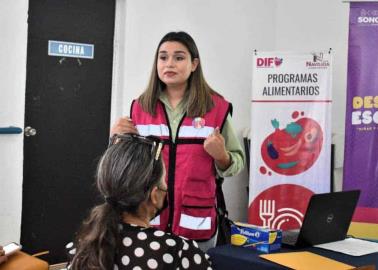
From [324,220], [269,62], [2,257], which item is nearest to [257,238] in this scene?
[324,220]

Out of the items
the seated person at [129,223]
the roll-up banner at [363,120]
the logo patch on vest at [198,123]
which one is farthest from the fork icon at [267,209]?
the seated person at [129,223]

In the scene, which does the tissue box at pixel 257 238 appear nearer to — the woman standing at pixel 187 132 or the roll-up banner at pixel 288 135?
the woman standing at pixel 187 132

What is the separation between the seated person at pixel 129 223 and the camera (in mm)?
1315

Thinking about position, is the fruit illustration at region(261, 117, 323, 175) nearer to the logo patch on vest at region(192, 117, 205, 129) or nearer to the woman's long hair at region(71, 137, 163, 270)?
the logo patch on vest at region(192, 117, 205, 129)

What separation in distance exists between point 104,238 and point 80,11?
2758 mm

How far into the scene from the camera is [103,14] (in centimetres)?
385

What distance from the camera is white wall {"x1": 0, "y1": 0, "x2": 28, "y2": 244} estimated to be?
10.8ft

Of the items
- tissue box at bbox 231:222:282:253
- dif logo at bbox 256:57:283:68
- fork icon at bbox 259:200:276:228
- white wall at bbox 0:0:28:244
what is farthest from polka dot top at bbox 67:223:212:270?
dif logo at bbox 256:57:283:68

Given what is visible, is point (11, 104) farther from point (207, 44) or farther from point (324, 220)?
point (324, 220)

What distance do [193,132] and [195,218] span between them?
346mm

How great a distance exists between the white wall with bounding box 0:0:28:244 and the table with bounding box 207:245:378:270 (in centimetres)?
202

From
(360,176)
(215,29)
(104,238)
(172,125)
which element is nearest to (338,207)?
(172,125)

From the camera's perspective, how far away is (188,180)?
78.8 inches

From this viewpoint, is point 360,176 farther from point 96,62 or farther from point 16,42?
point 16,42
